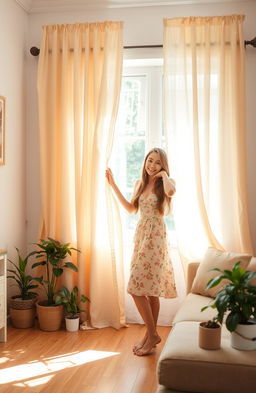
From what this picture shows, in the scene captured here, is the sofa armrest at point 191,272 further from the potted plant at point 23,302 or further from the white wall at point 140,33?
the potted plant at point 23,302

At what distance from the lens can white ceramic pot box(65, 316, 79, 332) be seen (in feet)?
12.9

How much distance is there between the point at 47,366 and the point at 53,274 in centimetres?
97

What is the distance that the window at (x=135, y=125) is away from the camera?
14.0 ft

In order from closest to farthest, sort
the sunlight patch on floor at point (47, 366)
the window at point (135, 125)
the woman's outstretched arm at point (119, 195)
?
the sunlight patch on floor at point (47, 366)
the woman's outstretched arm at point (119, 195)
the window at point (135, 125)

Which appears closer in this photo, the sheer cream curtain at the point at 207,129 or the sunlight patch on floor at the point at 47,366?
the sunlight patch on floor at the point at 47,366

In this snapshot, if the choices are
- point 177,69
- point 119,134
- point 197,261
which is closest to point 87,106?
point 119,134

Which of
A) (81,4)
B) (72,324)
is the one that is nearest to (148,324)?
(72,324)

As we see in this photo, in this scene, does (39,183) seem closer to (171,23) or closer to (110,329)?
(110,329)

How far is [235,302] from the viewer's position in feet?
7.27

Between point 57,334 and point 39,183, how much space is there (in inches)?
53.3

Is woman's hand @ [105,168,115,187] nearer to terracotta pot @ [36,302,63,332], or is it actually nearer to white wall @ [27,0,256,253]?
white wall @ [27,0,256,253]

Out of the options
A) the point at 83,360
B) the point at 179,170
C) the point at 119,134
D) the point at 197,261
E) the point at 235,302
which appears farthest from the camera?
the point at 119,134

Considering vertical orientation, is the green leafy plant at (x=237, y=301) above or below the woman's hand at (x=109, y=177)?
below

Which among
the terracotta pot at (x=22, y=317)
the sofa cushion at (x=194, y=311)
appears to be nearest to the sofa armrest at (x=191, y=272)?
the sofa cushion at (x=194, y=311)
